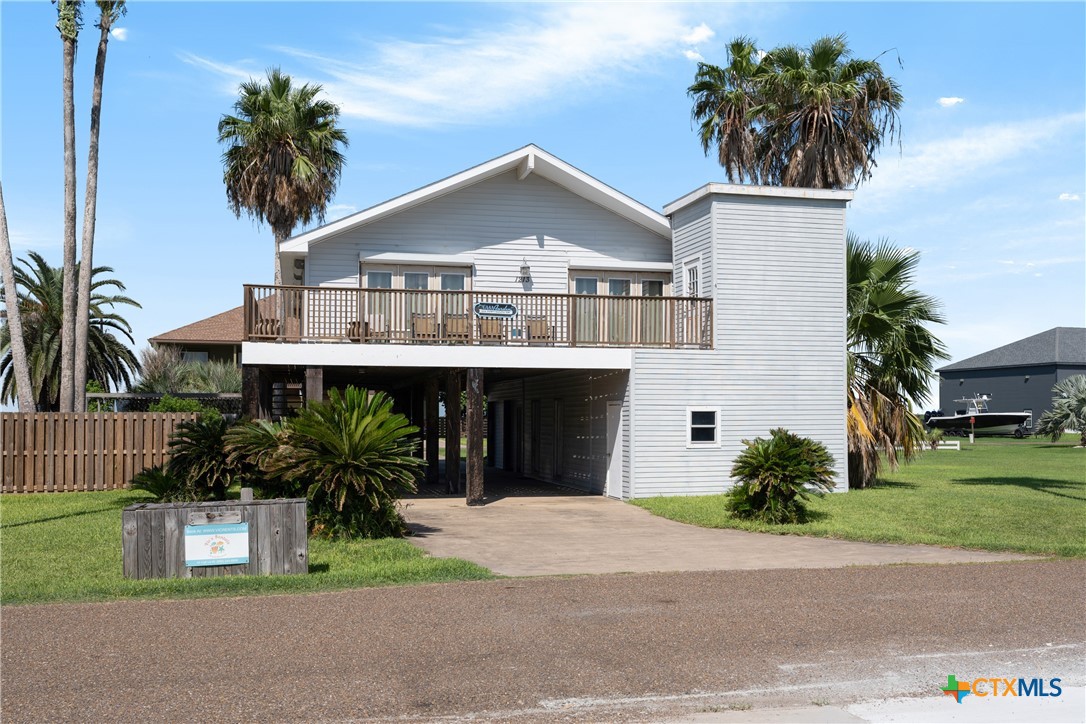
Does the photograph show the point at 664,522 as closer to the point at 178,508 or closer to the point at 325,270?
the point at 178,508

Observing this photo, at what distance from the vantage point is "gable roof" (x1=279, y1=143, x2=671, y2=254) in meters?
21.4

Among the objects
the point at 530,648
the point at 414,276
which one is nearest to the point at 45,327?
the point at 414,276

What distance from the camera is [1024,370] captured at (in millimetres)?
64688

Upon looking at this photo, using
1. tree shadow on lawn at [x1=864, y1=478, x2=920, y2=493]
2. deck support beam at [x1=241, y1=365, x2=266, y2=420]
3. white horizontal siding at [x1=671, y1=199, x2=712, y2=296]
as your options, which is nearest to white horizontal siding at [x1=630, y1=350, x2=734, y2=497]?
white horizontal siding at [x1=671, y1=199, x2=712, y2=296]

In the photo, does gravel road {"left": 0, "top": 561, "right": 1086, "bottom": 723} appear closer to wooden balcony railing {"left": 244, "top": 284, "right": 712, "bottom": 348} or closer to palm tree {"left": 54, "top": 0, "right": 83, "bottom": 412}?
wooden balcony railing {"left": 244, "top": 284, "right": 712, "bottom": 348}

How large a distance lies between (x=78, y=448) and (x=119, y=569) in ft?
37.2

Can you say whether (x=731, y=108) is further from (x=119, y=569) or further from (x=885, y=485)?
(x=119, y=569)

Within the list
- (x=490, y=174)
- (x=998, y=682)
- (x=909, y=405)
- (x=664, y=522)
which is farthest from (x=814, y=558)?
(x=490, y=174)

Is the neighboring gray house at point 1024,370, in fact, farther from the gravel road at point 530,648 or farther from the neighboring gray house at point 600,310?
the gravel road at point 530,648

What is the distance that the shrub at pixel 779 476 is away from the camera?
15.3m

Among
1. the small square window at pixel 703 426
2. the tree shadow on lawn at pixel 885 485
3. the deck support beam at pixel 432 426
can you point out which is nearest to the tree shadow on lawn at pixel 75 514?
the deck support beam at pixel 432 426

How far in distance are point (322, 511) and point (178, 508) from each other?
10.1ft

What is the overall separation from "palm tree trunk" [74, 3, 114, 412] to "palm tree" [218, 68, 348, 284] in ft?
20.6

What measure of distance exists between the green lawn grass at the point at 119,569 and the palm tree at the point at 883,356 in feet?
41.6
